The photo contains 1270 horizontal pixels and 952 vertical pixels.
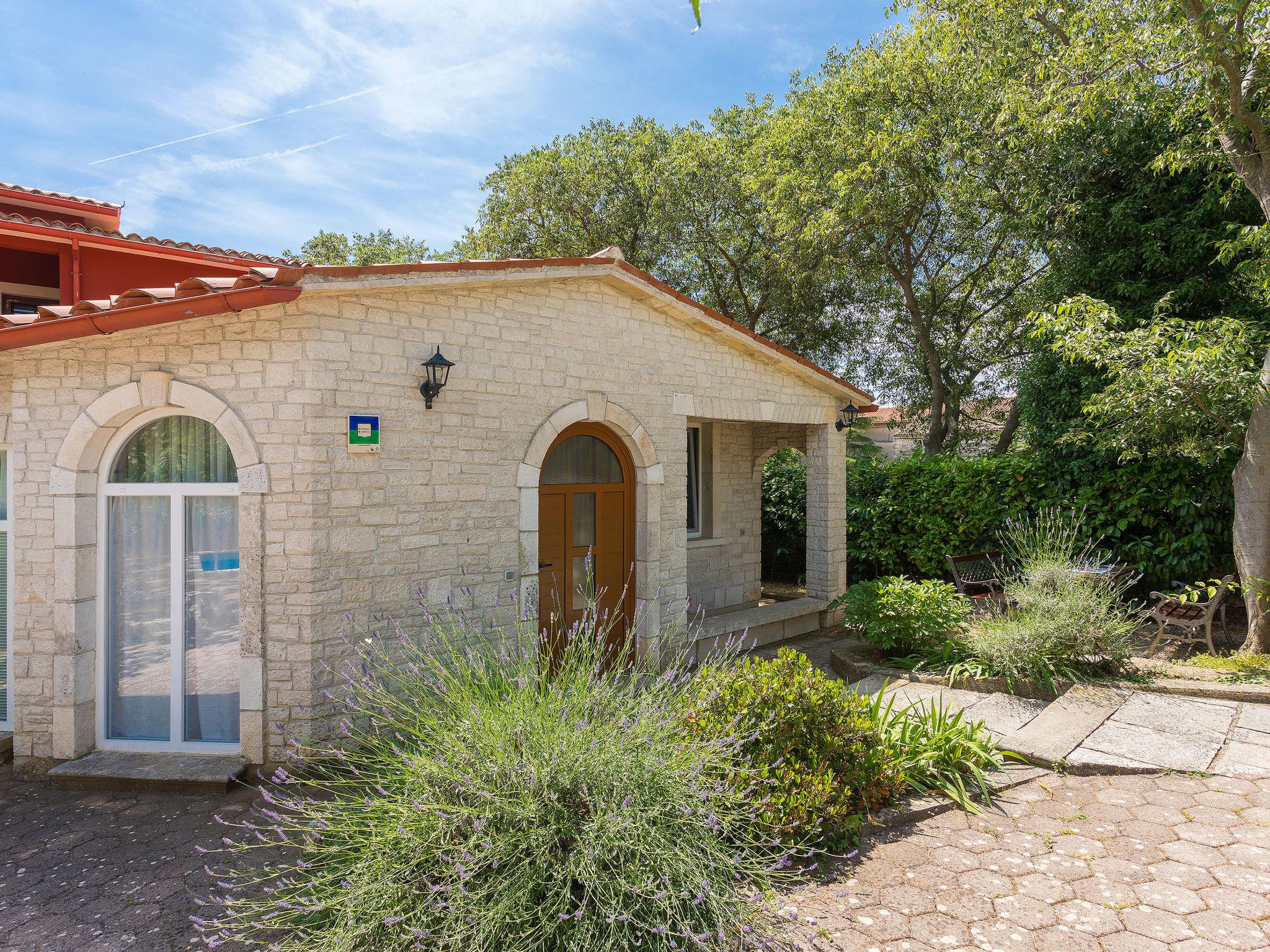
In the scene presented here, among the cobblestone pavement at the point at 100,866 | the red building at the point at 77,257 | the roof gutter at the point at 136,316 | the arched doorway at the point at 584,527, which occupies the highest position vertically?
the red building at the point at 77,257

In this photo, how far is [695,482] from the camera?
1030cm

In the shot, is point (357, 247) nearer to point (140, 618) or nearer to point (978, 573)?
point (140, 618)

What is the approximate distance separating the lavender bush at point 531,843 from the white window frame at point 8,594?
326cm

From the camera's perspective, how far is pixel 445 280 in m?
5.54

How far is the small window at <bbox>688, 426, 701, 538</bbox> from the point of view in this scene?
1023 centimetres

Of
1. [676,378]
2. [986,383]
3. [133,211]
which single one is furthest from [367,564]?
[986,383]

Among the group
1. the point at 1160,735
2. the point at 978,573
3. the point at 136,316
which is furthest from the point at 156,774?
the point at 978,573

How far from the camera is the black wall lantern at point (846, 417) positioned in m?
9.52

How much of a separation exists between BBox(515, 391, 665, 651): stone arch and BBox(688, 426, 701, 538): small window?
9.21ft

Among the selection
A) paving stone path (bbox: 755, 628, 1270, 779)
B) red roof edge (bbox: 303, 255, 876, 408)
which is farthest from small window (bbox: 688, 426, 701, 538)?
paving stone path (bbox: 755, 628, 1270, 779)

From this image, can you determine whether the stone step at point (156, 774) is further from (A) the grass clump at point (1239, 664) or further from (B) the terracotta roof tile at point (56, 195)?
(A) the grass clump at point (1239, 664)

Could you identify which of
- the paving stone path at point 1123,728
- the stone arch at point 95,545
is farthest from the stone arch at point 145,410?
the paving stone path at point 1123,728

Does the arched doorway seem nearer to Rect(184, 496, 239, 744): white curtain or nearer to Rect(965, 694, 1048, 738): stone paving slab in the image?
Rect(184, 496, 239, 744): white curtain

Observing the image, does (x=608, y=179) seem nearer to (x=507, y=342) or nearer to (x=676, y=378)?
(x=676, y=378)
